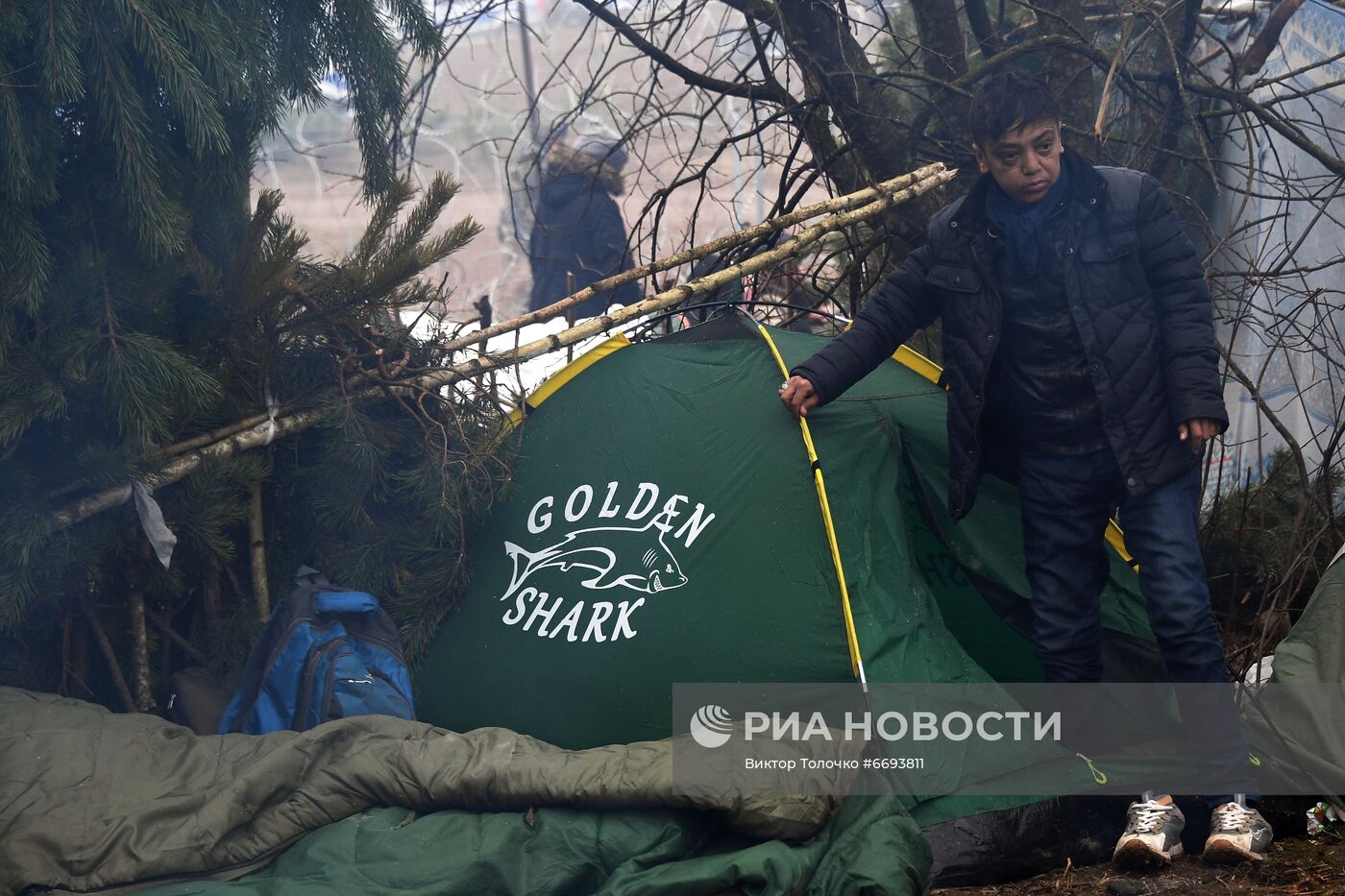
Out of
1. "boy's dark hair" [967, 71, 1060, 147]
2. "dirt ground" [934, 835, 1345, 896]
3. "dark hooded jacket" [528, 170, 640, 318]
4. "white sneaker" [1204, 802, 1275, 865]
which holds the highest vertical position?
"dark hooded jacket" [528, 170, 640, 318]

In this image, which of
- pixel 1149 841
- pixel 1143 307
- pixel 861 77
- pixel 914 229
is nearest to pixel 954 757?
pixel 1149 841

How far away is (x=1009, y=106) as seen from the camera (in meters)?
2.66

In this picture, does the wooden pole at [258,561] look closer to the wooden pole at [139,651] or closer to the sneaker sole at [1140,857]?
the wooden pole at [139,651]

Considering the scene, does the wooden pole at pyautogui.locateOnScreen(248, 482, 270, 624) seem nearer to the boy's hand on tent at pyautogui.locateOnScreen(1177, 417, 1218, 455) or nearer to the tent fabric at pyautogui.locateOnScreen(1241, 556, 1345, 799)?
the boy's hand on tent at pyautogui.locateOnScreen(1177, 417, 1218, 455)

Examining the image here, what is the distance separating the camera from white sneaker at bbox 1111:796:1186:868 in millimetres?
2449

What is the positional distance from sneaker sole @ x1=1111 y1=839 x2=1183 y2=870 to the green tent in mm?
507

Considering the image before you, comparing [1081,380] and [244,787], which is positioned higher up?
[1081,380]

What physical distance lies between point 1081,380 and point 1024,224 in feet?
1.23

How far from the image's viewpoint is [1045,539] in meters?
2.83

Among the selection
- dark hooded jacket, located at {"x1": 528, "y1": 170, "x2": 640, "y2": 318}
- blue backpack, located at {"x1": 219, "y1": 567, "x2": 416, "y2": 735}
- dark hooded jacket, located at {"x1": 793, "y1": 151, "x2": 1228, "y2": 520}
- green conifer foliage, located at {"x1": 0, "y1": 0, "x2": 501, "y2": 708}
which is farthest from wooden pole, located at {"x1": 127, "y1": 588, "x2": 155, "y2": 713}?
dark hooded jacket, located at {"x1": 528, "y1": 170, "x2": 640, "y2": 318}

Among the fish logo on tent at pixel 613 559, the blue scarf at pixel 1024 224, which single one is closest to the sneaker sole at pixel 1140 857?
the fish logo on tent at pixel 613 559

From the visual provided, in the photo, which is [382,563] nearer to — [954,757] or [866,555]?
[866,555]

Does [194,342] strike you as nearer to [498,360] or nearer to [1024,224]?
[498,360]

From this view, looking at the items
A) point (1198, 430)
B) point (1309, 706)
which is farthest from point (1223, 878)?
point (1198, 430)
